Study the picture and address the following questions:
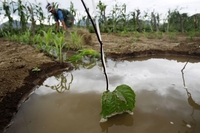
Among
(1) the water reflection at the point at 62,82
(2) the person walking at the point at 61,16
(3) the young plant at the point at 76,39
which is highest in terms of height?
(2) the person walking at the point at 61,16

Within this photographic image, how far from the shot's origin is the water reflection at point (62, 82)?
1894 millimetres

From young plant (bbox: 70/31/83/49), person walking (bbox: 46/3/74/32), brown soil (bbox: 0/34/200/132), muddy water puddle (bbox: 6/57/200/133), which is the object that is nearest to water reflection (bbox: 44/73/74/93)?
muddy water puddle (bbox: 6/57/200/133)

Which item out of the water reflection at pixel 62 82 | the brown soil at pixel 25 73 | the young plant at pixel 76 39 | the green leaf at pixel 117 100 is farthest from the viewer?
the young plant at pixel 76 39

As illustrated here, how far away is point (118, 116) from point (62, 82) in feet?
3.50

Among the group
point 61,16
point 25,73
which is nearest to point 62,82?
point 25,73

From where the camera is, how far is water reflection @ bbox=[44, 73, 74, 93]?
1.89 meters

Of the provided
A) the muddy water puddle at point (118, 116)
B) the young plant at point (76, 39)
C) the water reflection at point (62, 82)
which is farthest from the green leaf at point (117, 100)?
the young plant at point (76, 39)

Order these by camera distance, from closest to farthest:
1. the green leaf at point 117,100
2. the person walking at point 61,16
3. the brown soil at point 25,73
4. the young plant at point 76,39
Answer: the green leaf at point 117,100, the brown soil at point 25,73, the young plant at point 76,39, the person walking at point 61,16

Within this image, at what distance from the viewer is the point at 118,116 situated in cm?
126

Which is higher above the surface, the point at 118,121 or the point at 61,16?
the point at 61,16

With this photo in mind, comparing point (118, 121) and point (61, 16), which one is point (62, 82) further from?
point (61, 16)

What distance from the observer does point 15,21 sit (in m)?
8.12

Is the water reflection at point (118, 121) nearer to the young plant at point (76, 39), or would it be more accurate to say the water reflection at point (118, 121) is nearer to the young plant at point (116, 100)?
the young plant at point (116, 100)

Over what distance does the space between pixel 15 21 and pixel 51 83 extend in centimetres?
762
